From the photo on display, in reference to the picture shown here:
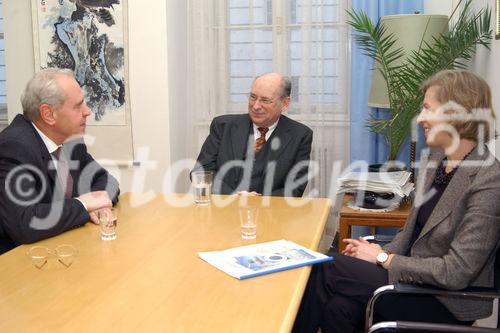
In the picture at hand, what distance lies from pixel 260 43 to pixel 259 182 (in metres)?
1.14

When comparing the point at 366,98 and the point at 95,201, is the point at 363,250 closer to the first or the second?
the point at 95,201

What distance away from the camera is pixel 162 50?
359cm

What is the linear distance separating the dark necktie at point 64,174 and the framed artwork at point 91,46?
143cm

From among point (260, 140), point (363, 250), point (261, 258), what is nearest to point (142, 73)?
point (260, 140)

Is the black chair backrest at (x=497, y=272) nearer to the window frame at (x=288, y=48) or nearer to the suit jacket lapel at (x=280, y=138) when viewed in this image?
the suit jacket lapel at (x=280, y=138)

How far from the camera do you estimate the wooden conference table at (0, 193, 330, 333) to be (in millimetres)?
1188

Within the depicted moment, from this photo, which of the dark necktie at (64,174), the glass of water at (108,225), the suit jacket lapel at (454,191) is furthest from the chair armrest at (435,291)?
the dark necktie at (64,174)

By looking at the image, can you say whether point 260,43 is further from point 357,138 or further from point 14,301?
point 14,301

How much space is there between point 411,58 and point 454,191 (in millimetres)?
1472

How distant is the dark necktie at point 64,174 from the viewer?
228cm

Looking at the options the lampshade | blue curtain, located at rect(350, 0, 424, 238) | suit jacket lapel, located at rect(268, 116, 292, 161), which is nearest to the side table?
suit jacket lapel, located at rect(268, 116, 292, 161)

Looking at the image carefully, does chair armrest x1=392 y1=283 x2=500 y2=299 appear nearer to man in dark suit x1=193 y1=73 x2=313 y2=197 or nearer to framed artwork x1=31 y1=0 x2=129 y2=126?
man in dark suit x1=193 y1=73 x2=313 y2=197

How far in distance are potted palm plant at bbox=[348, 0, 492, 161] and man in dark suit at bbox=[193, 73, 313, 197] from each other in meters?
0.52

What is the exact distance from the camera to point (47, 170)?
2072 mm
